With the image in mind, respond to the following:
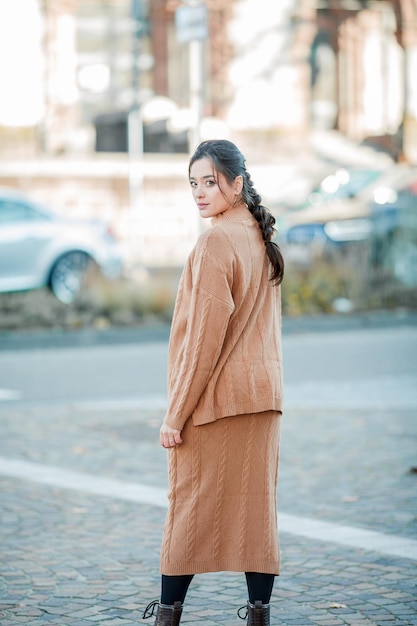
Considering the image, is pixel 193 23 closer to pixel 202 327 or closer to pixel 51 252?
pixel 51 252

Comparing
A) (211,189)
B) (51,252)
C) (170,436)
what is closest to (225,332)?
(170,436)

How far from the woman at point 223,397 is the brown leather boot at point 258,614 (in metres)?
0.07

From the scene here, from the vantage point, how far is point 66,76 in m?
32.4

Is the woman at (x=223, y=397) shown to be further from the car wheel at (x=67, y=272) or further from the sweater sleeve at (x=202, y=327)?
the car wheel at (x=67, y=272)

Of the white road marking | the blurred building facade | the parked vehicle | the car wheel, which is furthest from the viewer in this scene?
the blurred building facade

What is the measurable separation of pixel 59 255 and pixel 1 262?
91 centimetres

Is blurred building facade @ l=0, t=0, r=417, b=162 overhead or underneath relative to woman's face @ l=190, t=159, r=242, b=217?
overhead

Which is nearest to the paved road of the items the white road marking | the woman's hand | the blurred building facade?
the white road marking

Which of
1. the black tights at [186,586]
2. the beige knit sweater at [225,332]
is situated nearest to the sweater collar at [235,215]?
the beige knit sweater at [225,332]

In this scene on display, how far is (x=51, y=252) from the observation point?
59.3 feet

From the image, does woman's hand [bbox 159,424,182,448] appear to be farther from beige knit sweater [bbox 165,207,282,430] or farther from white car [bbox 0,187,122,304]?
white car [bbox 0,187,122,304]

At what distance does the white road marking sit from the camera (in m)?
5.73

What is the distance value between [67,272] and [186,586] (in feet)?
47.3

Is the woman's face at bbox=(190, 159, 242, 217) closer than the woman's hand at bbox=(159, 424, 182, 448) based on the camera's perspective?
No
